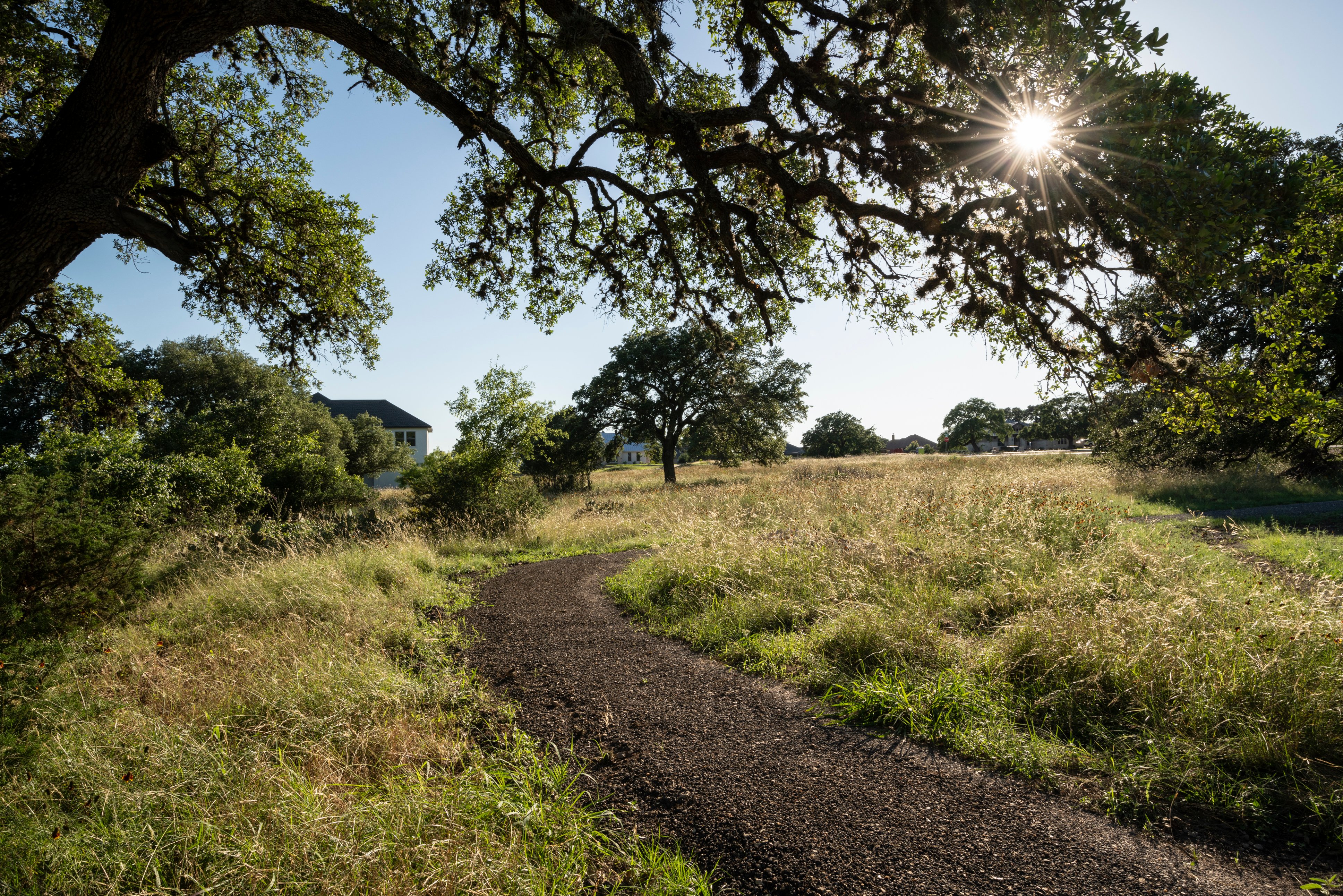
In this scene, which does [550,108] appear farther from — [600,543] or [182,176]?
[600,543]

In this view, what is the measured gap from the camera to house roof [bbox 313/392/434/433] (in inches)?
2165

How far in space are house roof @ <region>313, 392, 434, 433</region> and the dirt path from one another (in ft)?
193

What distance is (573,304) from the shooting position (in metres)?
9.51

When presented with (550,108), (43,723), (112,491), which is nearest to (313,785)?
(43,723)

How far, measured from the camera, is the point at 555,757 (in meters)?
3.29

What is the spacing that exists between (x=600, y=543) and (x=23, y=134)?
34.5ft

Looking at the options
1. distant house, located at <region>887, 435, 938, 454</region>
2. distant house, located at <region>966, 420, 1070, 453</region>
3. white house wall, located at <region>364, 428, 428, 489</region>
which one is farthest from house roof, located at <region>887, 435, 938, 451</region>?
white house wall, located at <region>364, 428, 428, 489</region>

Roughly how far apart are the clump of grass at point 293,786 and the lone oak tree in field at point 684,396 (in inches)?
927

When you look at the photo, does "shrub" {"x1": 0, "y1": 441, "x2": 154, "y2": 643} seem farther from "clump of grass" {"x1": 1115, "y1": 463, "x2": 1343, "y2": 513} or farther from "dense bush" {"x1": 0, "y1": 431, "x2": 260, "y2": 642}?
"clump of grass" {"x1": 1115, "y1": 463, "x2": 1343, "y2": 513}

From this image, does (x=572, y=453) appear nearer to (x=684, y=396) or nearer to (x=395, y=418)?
(x=684, y=396)

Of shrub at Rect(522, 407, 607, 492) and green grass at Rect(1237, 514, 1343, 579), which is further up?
shrub at Rect(522, 407, 607, 492)

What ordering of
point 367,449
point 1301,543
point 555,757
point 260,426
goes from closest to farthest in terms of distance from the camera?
1. point 555,757
2. point 1301,543
3. point 260,426
4. point 367,449

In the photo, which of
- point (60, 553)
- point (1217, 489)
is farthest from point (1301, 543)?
point (60, 553)

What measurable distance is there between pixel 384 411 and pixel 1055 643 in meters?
63.4
